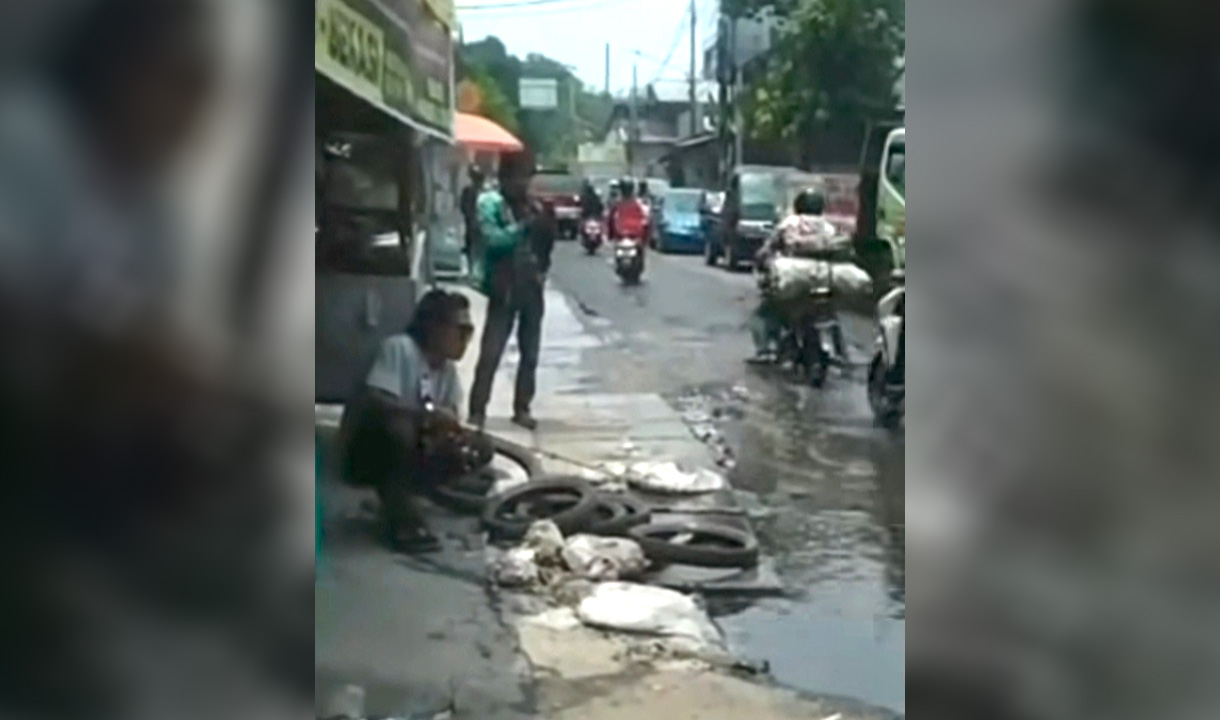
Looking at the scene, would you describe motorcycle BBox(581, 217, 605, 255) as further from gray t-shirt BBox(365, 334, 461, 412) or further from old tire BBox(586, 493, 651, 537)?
old tire BBox(586, 493, 651, 537)

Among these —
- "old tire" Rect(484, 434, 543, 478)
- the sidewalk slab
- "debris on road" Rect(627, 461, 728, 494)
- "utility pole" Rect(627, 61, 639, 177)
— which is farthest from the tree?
the sidewalk slab

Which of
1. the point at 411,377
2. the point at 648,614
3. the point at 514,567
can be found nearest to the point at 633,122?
the point at 411,377

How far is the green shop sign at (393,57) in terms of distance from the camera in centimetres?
230

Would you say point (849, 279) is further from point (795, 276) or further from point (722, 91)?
point (722, 91)

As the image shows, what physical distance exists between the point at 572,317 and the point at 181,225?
3.14 feet

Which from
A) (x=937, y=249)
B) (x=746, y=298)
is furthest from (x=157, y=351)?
(x=746, y=298)

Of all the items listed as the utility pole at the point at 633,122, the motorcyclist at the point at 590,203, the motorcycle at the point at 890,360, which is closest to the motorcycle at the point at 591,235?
the motorcyclist at the point at 590,203

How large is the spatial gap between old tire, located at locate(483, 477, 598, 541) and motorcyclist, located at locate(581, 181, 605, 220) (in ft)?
1.65

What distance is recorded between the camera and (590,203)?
276 centimetres

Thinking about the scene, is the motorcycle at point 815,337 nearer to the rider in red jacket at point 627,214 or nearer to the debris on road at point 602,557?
the rider in red jacket at point 627,214

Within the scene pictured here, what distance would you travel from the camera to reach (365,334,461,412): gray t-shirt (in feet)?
8.36

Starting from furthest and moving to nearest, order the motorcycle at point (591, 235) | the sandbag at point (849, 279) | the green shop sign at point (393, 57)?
1. the sandbag at point (849, 279)
2. the motorcycle at point (591, 235)
3. the green shop sign at point (393, 57)

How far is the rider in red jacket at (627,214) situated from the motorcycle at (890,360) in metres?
0.49

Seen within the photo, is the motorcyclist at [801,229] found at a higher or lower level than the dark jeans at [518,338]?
higher
